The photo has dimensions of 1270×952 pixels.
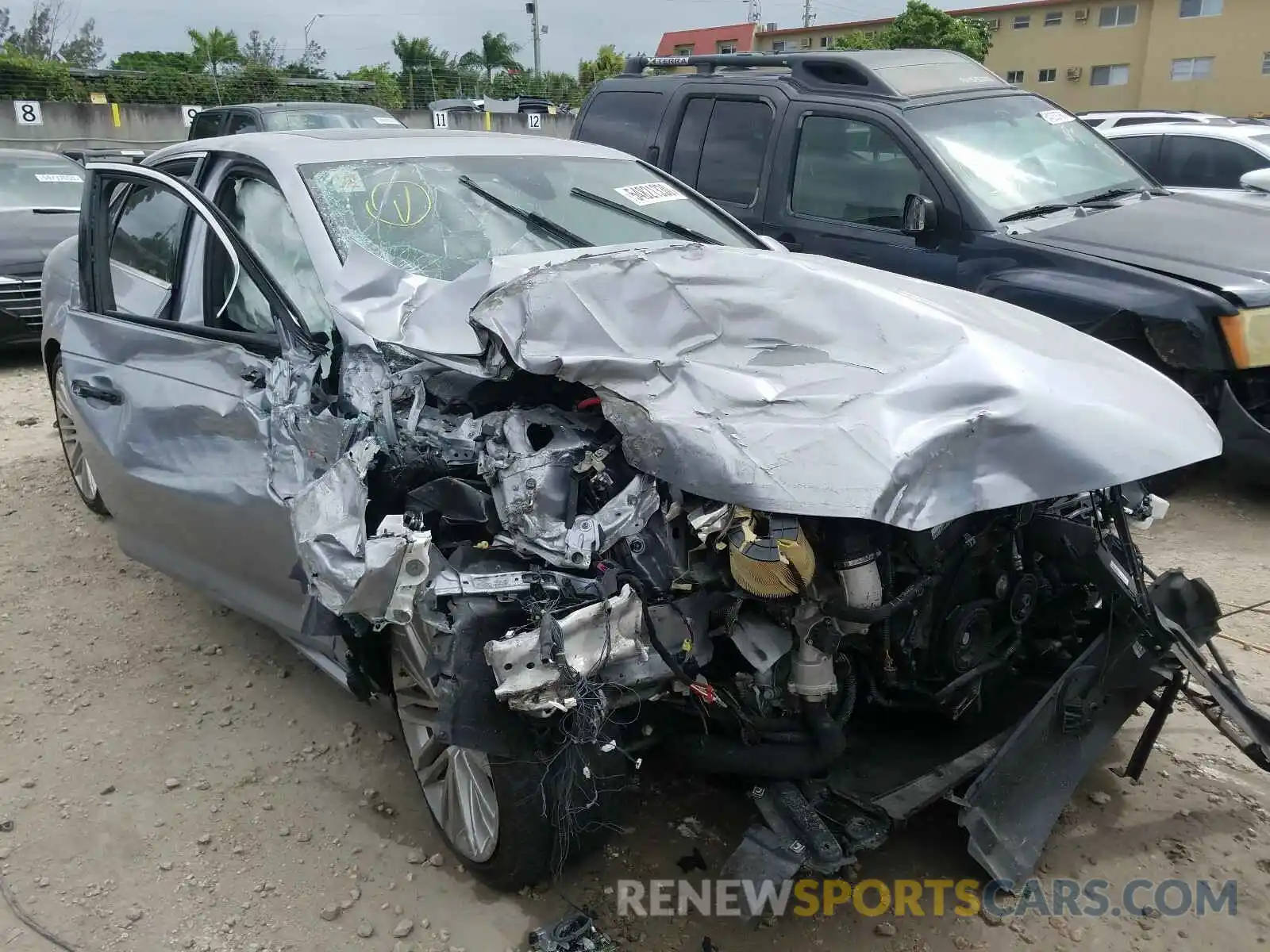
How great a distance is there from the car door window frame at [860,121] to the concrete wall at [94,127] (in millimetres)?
14818

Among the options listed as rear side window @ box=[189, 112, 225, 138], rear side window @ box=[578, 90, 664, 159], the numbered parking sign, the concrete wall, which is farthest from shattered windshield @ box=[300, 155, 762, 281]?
the numbered parking sign

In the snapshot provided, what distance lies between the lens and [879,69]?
574 cm

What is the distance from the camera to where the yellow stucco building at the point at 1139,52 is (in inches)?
1367

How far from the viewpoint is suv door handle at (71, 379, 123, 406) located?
3.57m

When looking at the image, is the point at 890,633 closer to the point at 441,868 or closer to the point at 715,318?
the point at 715,318

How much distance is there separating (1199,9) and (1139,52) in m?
2.60

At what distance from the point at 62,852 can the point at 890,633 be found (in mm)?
2379

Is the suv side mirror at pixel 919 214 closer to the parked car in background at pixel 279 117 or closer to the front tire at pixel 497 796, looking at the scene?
the front tire at pixel 497 796

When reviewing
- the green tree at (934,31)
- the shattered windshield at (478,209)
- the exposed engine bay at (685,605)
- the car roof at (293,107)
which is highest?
the green tree at (934,31)

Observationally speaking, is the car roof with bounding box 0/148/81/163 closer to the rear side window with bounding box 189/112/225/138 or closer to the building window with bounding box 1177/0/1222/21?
the rear side window with bounding box 189/112/225/138

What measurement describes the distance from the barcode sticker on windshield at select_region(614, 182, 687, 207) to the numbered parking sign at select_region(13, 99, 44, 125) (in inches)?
777

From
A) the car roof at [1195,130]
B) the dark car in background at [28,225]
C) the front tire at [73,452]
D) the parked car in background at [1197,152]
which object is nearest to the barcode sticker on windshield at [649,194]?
the front tire at [73,452]

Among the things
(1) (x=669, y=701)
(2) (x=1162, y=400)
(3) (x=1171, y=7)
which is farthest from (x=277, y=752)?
(3) (x=1171, y=7)

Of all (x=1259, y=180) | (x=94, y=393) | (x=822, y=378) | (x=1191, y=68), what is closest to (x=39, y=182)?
(x=94, y=393)
